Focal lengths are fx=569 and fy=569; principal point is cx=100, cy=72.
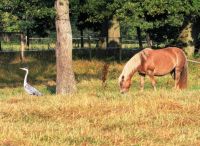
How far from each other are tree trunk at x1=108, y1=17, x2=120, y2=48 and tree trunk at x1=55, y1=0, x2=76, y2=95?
23.4m

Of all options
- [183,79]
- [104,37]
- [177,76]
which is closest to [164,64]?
[177,76]

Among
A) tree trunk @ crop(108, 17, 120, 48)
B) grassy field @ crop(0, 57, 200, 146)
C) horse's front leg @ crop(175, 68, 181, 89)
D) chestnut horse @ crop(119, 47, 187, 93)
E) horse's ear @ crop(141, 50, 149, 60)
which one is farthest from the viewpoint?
tree trunk @ crop(108, 17, 120, 48)

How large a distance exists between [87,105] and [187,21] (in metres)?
26.5

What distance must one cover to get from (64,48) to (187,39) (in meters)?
19.3

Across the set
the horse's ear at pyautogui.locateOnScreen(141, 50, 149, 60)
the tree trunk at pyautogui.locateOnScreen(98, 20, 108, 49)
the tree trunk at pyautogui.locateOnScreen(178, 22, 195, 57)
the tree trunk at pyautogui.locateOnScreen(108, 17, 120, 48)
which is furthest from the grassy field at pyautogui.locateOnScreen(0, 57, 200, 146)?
the tree trunk at pyautogui.locateOnScreen(98, 20, 108, 49)

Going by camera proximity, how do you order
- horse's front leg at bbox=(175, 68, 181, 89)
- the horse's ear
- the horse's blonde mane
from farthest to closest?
horse's front leg at bbox=(175, 68, 181, 89)
the horse's ear
the horse's blonde mane

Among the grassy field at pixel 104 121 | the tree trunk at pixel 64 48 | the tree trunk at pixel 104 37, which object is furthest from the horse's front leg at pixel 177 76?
the tree trunk at pixel 104 37

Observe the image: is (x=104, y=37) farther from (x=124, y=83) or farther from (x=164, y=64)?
(x=124, y=83)

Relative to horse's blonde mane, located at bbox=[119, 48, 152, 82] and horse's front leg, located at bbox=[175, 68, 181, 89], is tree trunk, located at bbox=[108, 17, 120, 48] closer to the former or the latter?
horse's front leg, located at bbox=[175, 68, 181, 89]

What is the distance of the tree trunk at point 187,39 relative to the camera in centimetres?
4194

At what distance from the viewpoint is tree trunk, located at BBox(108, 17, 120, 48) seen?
48781mm

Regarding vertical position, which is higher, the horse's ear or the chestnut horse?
the horse's ear

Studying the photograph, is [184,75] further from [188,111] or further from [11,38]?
[11,38]

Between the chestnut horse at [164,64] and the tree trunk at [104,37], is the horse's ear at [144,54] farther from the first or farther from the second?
the tree trunk at [104,37]
